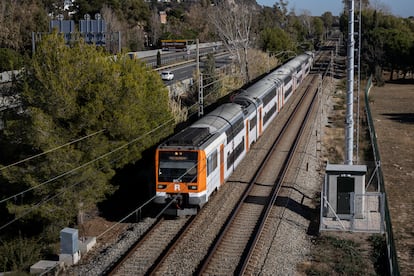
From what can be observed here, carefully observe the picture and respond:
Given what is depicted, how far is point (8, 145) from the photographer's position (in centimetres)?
2000

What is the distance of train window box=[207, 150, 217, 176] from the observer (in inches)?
806

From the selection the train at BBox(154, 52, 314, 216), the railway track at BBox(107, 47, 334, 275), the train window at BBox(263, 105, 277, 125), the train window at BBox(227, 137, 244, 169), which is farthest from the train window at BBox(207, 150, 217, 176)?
the train window at BBox(263, 105, 277, 125)

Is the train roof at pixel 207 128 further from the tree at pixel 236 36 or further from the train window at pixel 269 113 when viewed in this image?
the tree at pixel 236 36

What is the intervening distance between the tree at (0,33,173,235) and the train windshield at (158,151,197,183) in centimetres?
185

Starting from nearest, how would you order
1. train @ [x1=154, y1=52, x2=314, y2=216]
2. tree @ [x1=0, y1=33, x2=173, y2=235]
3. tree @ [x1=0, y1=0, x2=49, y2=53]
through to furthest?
tree @ [x1=0, y1=33, x2=173, y2=235] → train @ [x1=154, y1=52, x2=314, y2=216] → tree @ [x1=0, y1=0, x2=49, y2=53]

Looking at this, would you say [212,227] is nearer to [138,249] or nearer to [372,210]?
[138,249]

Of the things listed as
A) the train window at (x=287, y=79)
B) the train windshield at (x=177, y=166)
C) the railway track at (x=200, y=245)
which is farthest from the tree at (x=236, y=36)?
the train windshield at (x=177, y=166)

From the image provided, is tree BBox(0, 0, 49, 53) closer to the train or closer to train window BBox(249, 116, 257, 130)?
train window BBox(249, 116, 257, 130)

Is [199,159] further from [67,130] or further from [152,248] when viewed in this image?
[67,130]

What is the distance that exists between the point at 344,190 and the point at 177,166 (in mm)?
5739

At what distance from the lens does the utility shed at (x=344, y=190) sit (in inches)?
779

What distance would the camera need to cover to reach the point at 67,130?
20266mm

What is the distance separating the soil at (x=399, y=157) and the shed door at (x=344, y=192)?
5.99ft

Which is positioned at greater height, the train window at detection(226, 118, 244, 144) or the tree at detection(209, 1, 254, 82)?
the tree at detection(209, 1, 254, 82)
